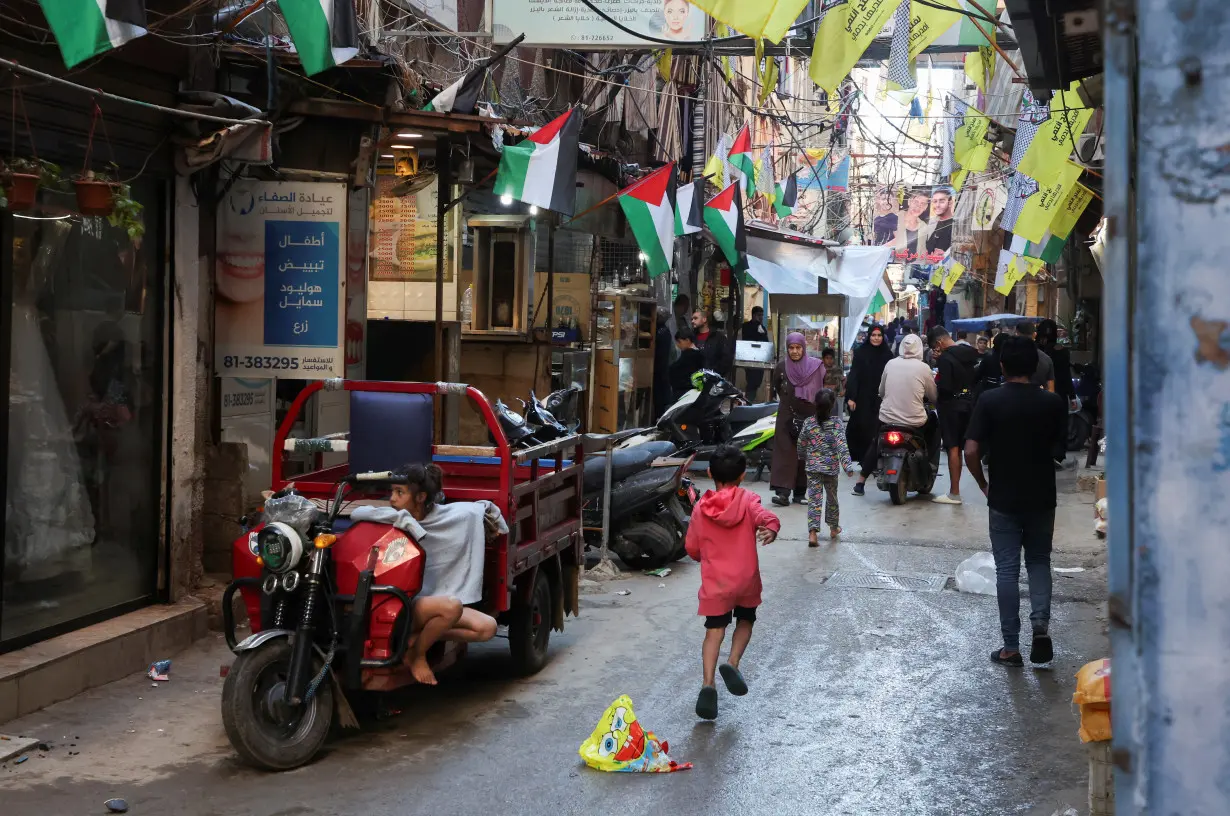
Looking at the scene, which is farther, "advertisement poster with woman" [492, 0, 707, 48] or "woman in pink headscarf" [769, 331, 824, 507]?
"woman in pink headscarf" [769, 331, 824, 507]

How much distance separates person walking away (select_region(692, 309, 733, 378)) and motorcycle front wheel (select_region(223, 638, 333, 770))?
47.2 feet

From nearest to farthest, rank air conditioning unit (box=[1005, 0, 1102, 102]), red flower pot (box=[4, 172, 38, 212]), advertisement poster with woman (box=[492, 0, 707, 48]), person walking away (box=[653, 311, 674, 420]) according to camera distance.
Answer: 1. air conditioning unit (box=[1005, 0, 1102, 102])
2. red flower pot (box=[4, 172, 38, 212])
3. advertisement poster with woman (box=[492, 0, 707, 48])
4. person walking away (box=[653, 311, 674, 420])

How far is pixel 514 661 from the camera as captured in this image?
7625 millimetres

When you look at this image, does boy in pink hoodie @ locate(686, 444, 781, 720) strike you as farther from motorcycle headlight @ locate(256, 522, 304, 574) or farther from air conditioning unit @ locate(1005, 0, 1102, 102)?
air conditioning unit @ locate(1005, 0, 1102, 102)

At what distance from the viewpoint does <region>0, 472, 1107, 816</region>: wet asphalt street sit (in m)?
5.49

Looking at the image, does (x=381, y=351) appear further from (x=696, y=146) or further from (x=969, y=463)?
(x=696, y=146)

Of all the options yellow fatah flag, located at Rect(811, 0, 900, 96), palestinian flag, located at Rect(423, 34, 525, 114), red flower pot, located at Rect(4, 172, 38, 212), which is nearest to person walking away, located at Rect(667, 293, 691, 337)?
palestinian flag, located at Rect(423, 34, 525, 114)

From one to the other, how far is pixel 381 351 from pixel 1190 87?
12.2 meters

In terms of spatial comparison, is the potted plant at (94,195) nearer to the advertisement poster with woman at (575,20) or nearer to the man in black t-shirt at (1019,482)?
the advertisement poster with woman at (575,20)

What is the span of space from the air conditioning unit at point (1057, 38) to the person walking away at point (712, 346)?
13.3 metres

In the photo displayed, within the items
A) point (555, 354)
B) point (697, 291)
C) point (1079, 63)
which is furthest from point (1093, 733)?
point (697, 291)

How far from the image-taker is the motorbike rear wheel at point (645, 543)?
1098 cm

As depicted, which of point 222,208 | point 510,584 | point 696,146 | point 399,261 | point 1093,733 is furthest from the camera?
point 696,146

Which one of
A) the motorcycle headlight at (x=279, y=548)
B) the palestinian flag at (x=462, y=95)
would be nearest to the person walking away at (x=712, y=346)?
the palestinian flag at (x=462, y=95)
